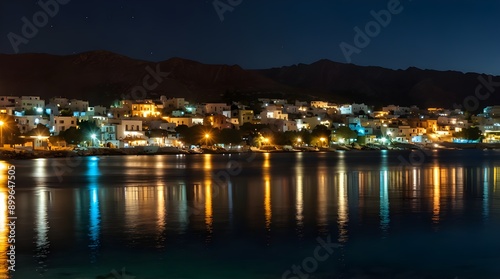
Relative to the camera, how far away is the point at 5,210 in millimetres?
14195

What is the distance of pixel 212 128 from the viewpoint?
188ft

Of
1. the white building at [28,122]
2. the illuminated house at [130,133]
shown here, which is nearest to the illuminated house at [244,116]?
the illuminated house at [130,133]

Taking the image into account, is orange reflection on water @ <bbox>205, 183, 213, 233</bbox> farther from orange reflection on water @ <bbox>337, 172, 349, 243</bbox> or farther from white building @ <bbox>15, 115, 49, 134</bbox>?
white building @ <bbox>15, 115, 49, 134</bbox>

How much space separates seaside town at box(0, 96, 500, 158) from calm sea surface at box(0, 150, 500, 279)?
3255cm

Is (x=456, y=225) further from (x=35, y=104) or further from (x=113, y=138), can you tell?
(x=35, y=104)

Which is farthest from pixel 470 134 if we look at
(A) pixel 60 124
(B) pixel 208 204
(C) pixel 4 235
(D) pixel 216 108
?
(C) pixel 4 235

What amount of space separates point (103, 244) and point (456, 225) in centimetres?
664

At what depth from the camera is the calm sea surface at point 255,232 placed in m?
8.31

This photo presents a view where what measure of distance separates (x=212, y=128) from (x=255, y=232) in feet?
152

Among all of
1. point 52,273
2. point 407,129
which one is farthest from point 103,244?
point 407,129

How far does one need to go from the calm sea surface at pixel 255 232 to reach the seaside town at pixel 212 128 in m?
32.5

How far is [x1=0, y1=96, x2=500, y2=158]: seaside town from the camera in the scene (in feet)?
169

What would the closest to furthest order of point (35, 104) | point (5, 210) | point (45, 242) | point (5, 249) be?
point (5, 249)
point (45, 242)
point (5, 210)
point (35, 104)

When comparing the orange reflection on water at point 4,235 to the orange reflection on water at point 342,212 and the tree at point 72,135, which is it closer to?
the orange reflection on water at point 342,212
